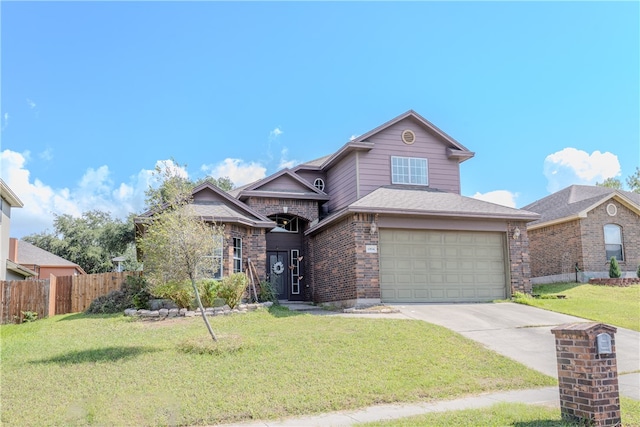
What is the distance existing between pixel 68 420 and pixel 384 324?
760cm

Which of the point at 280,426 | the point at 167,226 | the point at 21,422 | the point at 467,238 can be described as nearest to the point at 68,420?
the point at 21,422

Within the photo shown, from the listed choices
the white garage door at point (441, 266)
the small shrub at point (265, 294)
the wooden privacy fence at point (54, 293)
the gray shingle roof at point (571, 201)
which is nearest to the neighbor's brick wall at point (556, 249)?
the gray shingle roof at point (571, 201)

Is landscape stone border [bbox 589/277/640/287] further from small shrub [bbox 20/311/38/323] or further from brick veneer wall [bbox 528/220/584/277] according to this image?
small shrub [bbox 20/311/38/323]

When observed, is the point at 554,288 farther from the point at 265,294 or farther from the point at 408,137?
the point at 265,294

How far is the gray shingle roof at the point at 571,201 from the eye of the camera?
2311 cm

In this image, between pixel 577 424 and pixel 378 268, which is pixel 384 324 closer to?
pixel 378 268

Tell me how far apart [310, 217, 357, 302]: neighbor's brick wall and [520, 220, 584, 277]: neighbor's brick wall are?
37.0 ft

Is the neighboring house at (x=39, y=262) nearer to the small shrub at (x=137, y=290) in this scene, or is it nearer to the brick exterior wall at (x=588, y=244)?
the small shrub at (x=137, y=290)

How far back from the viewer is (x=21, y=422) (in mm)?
7070

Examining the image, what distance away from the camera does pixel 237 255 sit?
18.0 m

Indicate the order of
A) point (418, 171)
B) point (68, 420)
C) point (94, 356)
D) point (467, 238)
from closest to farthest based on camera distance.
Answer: point (68, 420) → point (94, 356) → point (467, 238) → point (418, 171)

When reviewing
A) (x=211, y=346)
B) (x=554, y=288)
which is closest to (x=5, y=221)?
(x=211, y=346)

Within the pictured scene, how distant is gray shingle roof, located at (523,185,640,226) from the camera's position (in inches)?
910

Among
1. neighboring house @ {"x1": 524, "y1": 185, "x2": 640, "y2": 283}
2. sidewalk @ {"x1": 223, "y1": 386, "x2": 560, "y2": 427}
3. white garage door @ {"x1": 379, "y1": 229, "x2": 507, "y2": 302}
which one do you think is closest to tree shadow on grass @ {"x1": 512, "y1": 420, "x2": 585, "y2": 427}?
sidewalk @ {"x1": 223, "y1": 386, "x2": 560, "y2": 427}
